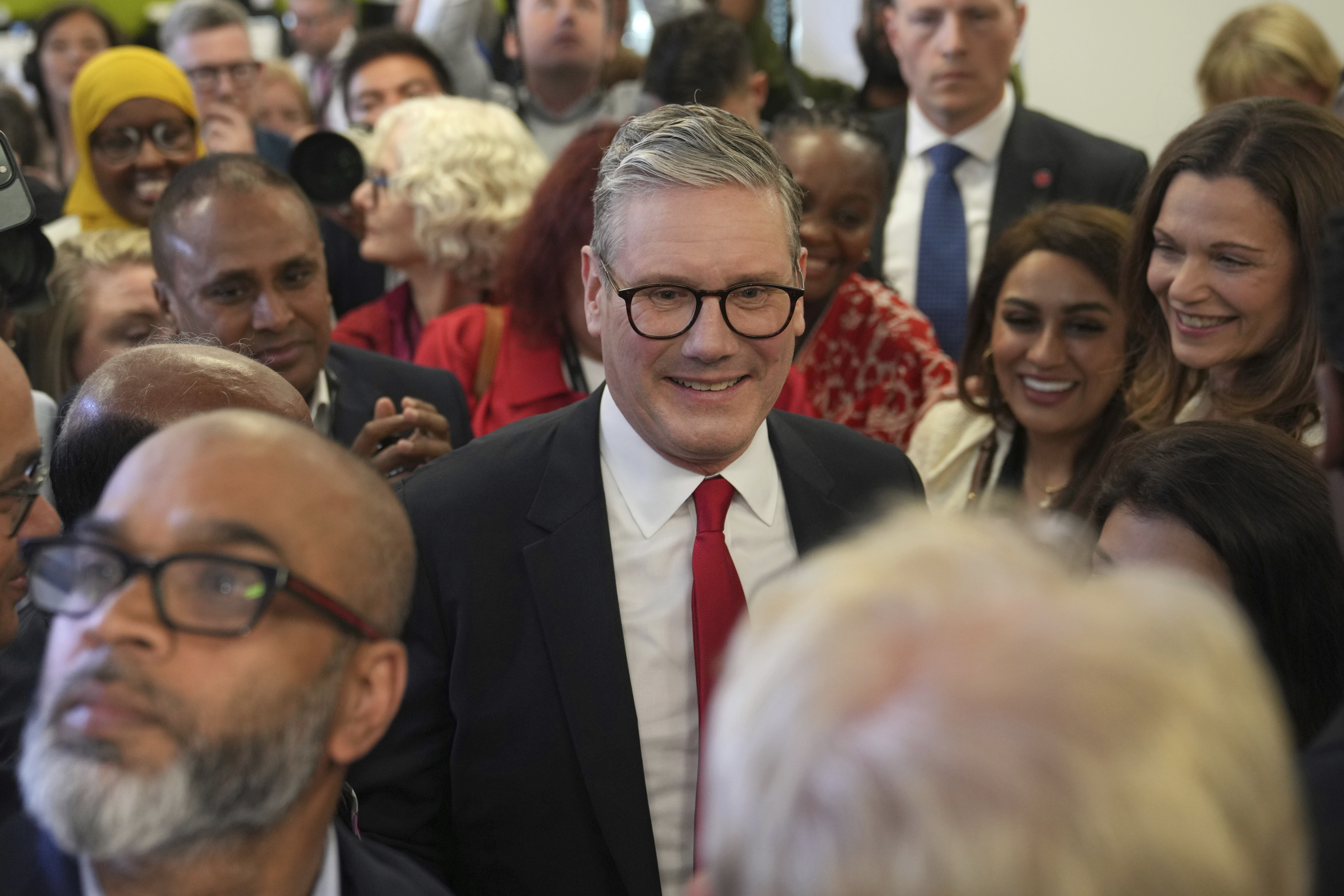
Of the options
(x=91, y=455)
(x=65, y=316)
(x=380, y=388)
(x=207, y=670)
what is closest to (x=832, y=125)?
(x=380, y=388)

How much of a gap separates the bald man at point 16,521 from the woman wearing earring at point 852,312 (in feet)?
6.11

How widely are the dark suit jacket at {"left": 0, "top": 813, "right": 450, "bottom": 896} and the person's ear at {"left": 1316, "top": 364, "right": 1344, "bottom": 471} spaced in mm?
1076

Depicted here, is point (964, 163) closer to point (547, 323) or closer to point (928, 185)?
point (928, 185)

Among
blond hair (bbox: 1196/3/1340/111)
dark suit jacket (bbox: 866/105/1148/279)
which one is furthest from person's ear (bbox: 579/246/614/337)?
blond hair (bbox: 1196/3/1340/111)

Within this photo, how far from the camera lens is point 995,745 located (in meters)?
0.76

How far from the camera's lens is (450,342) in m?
3.06

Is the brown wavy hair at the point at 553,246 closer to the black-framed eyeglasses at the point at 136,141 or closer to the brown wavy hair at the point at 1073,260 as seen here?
the brown wavy hair at the point at 1073,260

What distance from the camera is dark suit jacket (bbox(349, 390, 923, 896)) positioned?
1724mm

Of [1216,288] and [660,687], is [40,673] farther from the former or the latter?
[1216,288]

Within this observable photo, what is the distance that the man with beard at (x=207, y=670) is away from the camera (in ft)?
3.80

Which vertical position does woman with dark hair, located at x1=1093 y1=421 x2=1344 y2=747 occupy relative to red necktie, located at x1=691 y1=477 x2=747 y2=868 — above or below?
above

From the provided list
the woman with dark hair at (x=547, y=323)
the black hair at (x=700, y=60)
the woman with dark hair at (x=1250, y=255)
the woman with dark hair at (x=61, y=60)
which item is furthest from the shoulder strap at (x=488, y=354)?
the woman with dark hair at (x=61, y=60)

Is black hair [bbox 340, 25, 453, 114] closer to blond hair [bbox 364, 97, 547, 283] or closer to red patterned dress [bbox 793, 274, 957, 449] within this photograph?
blond hair [bbox 364, 97, 547, 283]

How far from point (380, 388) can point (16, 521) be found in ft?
3.66
